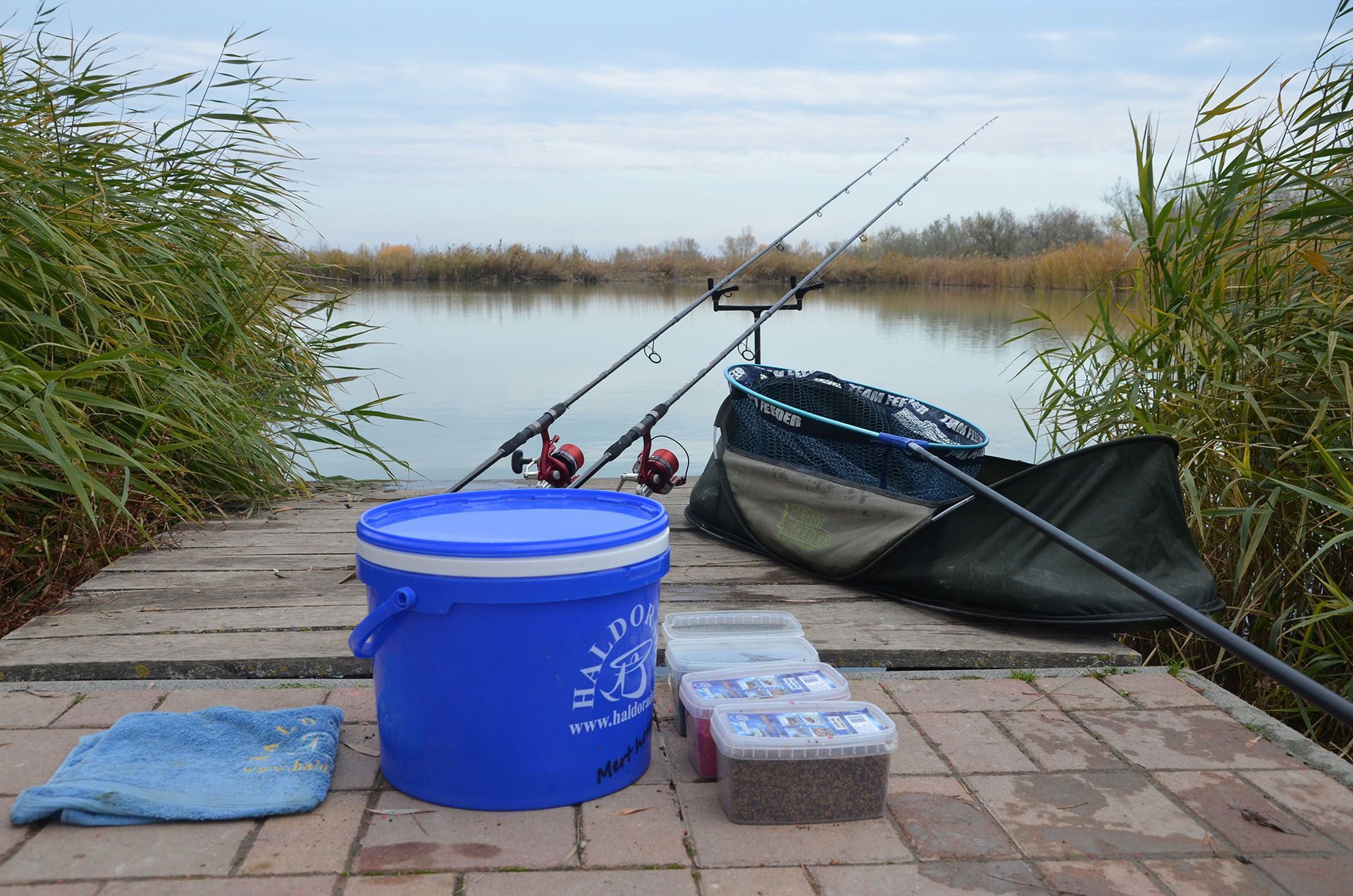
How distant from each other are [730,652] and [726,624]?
6.5 inches

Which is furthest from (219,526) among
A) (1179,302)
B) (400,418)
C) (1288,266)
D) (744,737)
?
(1288,266)

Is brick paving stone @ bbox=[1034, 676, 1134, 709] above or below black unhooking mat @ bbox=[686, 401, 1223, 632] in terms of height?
below

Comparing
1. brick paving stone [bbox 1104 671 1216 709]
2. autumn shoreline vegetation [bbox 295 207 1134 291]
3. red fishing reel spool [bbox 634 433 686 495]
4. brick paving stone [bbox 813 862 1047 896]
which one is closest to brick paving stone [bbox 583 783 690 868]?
brick paving stone [bbox 813 862 1047 896]

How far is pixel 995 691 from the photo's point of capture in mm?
2365

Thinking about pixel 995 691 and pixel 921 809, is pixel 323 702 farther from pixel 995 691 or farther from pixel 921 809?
pixel 995 691

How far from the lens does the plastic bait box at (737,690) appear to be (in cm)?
193

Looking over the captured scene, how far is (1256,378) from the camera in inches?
119

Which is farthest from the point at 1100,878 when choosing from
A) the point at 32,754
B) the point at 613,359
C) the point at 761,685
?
the point at 613,359

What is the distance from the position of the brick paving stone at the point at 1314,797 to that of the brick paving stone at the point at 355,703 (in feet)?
5.49

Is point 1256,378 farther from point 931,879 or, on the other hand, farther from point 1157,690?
point 931,879

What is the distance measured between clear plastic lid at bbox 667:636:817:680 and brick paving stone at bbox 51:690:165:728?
1.07 metres

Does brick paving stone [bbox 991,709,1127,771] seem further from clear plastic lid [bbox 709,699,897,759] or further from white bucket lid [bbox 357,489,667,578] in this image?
white bucket lid [bbox 357,489,667,578]

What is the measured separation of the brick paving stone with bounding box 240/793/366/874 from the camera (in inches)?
63.2

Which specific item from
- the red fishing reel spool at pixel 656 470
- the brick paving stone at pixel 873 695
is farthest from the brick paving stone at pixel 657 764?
the red fishing reel spool at pixel 656 470
